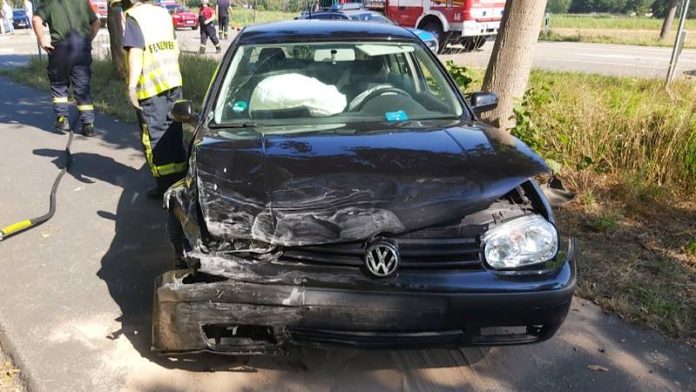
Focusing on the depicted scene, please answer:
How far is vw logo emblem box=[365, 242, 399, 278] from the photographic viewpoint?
228 cm

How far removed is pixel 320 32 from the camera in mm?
3912

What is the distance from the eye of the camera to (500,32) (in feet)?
17.9

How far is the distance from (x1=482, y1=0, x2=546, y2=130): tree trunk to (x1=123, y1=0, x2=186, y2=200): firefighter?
2.99 m

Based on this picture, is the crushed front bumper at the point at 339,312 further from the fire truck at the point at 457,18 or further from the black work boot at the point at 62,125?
the fire truck at the point at 457,18

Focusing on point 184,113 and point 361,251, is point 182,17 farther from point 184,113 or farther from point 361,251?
point 361,251

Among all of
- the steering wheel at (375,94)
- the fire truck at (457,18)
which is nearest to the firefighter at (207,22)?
the fire truck at (457,18)

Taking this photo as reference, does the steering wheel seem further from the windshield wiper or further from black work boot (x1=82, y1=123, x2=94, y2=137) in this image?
black work boot (x1=82, y1=123, x2=94, y2=137)

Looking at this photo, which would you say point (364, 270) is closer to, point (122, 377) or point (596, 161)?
point (122, 377)

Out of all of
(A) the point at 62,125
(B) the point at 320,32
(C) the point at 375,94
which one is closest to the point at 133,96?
(B) the point at 320,32

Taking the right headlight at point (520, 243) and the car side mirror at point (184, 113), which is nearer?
the right headlight at point (520, 243)

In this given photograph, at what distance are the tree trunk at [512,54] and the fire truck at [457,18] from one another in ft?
36.1

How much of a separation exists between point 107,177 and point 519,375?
4.46 metres

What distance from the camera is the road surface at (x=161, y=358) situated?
8.65ft

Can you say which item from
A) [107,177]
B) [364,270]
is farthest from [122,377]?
[107,177]
